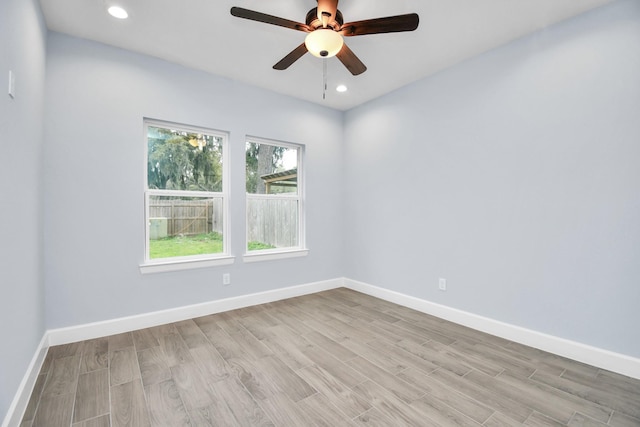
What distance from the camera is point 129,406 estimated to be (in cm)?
172

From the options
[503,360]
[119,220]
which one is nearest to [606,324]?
[503,360]

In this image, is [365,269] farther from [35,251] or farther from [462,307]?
[35,251]

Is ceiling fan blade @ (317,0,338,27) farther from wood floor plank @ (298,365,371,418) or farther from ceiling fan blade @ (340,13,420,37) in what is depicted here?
wood floor plank @ (298,365,371,418)

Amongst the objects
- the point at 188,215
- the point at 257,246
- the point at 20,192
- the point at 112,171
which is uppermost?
the point at 112,171

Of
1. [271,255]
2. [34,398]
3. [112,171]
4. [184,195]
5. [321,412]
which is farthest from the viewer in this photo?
[271,255]

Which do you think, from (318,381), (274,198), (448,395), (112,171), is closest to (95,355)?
(112,171)

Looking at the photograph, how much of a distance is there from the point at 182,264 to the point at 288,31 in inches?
98.5

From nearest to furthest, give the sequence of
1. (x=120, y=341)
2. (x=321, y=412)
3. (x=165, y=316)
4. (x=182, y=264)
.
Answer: (x=321, y=412) → (x=120, y=341) → (x=165, y=316) → (x=182, y=264)

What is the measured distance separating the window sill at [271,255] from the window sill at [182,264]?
0.70ft

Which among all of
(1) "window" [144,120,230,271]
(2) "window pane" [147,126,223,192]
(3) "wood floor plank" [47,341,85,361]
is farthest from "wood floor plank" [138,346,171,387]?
(2) "window pane" [147,126,223,192]

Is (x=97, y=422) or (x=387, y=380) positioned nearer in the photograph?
(x=97, y=422)

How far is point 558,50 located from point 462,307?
8.04 ft

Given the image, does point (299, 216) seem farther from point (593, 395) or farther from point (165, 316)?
point (593, 395)

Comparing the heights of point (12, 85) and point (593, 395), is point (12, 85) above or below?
above
